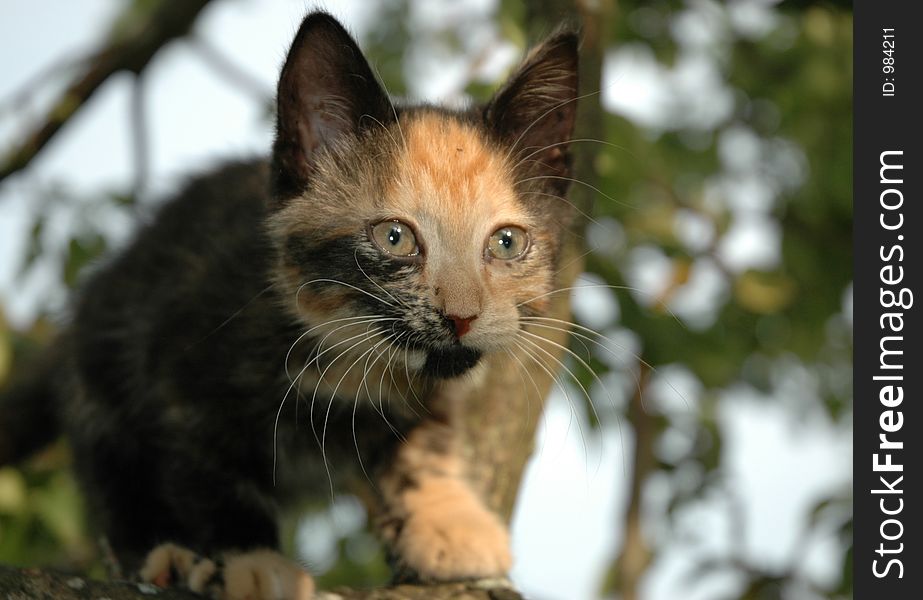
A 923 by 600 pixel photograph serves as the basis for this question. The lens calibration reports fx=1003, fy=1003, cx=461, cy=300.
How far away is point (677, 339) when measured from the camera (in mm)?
3121

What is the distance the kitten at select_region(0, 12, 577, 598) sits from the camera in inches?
→ 92.9

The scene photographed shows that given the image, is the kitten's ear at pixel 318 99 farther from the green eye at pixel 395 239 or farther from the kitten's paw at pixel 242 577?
the kitten's paw at pixel 242 577

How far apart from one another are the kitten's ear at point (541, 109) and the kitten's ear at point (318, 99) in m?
0.31

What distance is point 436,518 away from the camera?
2777 millimetres

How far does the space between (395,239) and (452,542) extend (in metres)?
0.86

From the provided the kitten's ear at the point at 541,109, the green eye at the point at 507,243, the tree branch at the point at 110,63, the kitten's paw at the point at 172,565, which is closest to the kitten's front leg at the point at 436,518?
the kitten's paw at the point at 172,565

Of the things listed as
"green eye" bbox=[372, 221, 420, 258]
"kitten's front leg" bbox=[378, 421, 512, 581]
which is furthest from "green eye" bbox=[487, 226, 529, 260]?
"kitten's front leg" bbox=[378, 421, 512, 581]

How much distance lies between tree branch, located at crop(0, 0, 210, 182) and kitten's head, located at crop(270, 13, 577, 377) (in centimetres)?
126

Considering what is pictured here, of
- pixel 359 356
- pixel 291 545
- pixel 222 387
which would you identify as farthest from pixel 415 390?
pixel 291 545

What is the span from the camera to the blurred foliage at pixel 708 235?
122 inches

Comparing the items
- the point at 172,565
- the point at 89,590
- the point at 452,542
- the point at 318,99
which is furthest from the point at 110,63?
the point at 89,590

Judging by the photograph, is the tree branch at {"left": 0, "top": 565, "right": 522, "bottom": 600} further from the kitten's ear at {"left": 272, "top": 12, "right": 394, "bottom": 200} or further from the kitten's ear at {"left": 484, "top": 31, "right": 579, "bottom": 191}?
the kitten's ear at {"left": 484, "top": 31, "right": 579, "bottom": 191}

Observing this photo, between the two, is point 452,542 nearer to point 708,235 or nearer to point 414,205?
point 414,205

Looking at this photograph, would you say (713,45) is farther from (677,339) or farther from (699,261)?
(677,339)
